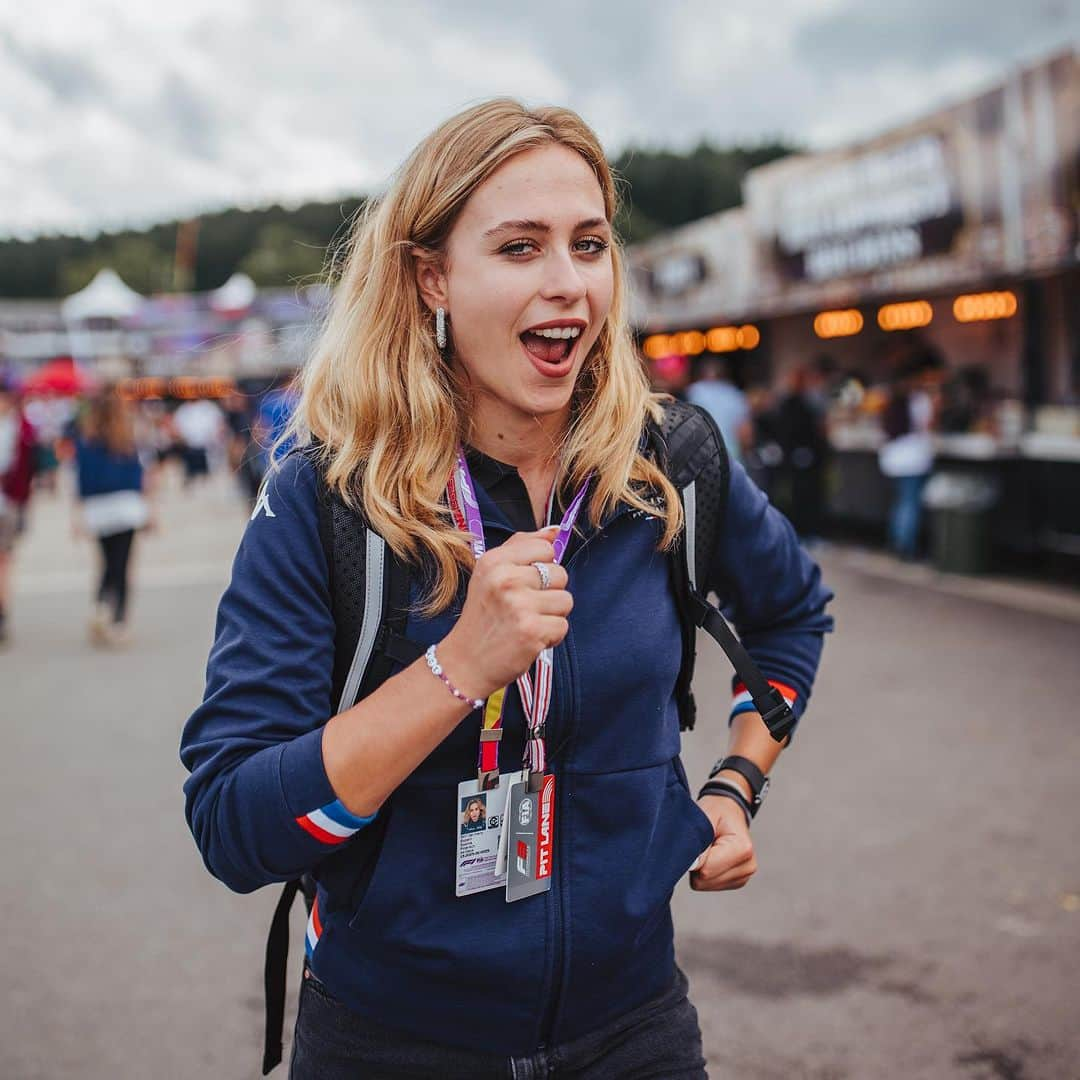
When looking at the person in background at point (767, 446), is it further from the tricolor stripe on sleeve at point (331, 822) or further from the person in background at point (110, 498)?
the tricolor stripe on sleeve at point (331, 822)

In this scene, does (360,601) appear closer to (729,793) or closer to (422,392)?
(422,392)

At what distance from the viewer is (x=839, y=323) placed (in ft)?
54.1

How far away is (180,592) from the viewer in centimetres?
1151

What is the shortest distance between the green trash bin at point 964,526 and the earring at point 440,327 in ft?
31.6

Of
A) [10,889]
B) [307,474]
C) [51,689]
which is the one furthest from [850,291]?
[307,474]

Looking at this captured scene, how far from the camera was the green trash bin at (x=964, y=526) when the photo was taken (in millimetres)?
10625

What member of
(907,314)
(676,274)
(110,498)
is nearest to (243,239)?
(676,274)

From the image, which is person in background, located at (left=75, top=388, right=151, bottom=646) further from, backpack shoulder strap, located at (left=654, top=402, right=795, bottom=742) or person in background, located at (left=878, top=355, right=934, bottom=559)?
backpack shoulder strap, located at (left=654, top=402, right=795, bottom=742)

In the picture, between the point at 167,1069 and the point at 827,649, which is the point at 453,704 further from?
the point at 827,649

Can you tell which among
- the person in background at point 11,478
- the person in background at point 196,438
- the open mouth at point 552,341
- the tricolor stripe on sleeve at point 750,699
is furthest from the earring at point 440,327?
the person in background at point 196,438

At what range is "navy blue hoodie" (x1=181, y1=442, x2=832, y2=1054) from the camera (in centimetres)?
145

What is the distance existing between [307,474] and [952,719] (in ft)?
17.8

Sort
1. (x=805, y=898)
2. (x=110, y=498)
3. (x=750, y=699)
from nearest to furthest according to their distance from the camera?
(x=750, y=699), (x=805, y=898), (x=110, y=498)

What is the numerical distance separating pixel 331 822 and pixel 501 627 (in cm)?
30
